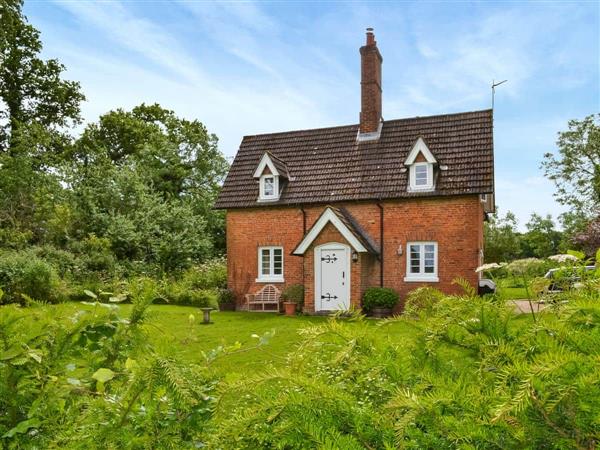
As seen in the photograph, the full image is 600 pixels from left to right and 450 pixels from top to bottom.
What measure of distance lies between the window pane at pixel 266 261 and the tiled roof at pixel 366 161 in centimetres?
217

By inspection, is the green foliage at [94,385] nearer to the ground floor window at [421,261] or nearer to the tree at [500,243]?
Result: the ground floor window at [421,261]

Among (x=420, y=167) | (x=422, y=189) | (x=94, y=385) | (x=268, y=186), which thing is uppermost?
(x=420, y=167)

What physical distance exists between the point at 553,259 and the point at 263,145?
23079 mm

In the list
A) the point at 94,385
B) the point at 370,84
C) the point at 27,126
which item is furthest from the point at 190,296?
the point at 94,385

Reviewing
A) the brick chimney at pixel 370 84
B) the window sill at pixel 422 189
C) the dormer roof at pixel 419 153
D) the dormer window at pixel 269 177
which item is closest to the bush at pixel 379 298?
the window sill at pixel 422 189

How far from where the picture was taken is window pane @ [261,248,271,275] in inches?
909

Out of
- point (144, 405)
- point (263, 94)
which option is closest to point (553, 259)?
point (144, 405)

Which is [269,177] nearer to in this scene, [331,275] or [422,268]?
[331,275]

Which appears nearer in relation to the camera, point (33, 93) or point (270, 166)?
point (270, 166)

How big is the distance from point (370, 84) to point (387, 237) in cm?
700

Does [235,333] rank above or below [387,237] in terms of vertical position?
below

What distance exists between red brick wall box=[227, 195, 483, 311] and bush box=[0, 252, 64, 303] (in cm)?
749

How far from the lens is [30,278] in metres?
21.0

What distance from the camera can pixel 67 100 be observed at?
37.9 meters
